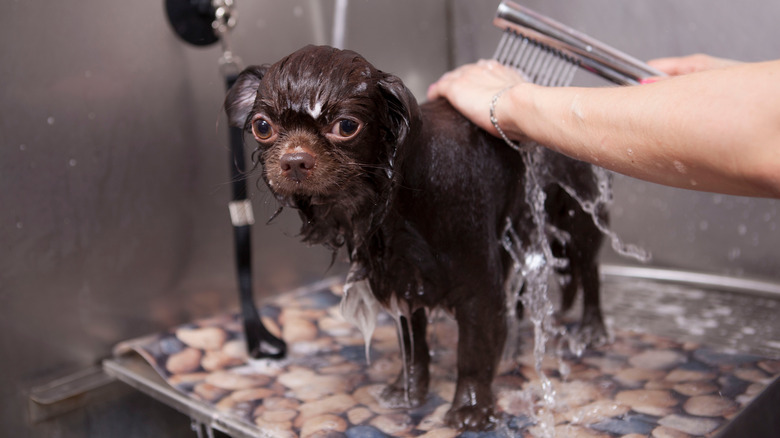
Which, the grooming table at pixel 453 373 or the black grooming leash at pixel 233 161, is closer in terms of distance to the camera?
the grooming table at pixel 453 373

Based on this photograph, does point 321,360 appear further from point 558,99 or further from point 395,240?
point 558,99

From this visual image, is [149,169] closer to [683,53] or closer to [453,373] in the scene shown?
[453,373]

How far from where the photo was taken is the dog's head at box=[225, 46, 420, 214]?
0.54 meters

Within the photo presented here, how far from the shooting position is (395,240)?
683 mm

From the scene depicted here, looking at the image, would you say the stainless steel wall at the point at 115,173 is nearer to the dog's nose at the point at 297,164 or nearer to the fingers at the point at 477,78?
the fingers at the point at 477,78

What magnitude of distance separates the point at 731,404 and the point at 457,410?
30cm

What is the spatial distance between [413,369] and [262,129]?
385 mm

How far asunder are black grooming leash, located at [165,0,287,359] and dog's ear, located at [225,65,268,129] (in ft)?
1.01

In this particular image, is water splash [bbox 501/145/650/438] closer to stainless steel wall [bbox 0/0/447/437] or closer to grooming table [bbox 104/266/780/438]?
grooming table [bbox 104/266/780/438]

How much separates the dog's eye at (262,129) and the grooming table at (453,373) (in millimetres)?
346

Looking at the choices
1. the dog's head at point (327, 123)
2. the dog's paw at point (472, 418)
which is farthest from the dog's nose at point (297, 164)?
the dog's paw at point (472, 418)

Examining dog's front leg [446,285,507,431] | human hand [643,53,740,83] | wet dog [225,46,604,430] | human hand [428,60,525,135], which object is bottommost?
dog's front leg [446,285,507,431]

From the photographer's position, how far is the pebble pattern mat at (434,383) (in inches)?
28.2

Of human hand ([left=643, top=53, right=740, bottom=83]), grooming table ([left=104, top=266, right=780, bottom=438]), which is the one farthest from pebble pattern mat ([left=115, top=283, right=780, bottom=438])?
human hand ([left=643, top=53, right=740, bottom=83])
